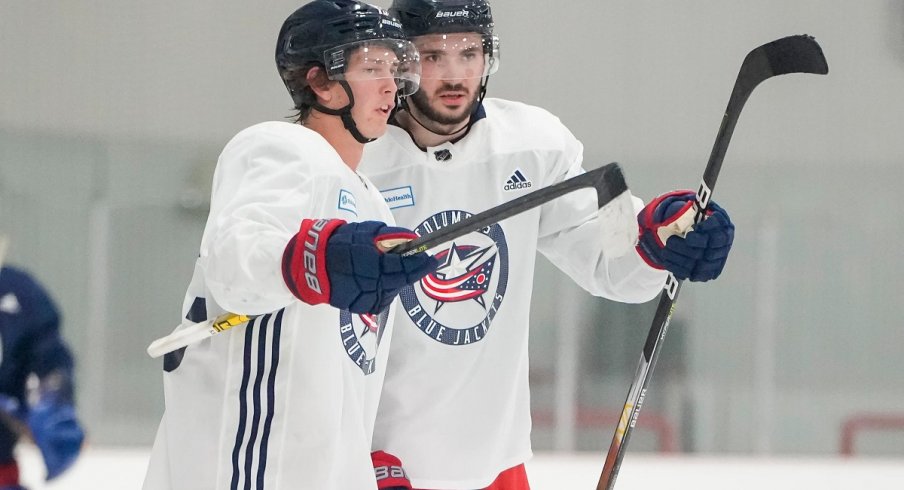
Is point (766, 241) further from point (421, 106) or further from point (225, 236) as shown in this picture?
point (225, 236)

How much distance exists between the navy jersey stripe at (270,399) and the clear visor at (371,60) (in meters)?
0.35

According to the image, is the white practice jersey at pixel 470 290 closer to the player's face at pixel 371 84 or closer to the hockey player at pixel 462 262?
the hockey player at pixel 462 262

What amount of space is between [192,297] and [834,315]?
353 centimetres

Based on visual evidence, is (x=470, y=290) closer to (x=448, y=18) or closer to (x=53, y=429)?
(x=448, y=18)

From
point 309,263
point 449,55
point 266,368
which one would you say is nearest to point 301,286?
point 309,263

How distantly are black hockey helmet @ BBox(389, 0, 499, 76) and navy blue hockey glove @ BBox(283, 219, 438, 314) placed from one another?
0.66 metres

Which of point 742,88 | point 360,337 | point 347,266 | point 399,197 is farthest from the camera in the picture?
point 399,197

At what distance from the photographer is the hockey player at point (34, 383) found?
1.85 m

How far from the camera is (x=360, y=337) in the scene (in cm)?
142

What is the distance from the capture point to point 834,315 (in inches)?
174

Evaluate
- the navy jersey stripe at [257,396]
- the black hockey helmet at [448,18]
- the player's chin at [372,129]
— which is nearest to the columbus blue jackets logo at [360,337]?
the navy jersey stripe at [257,396]

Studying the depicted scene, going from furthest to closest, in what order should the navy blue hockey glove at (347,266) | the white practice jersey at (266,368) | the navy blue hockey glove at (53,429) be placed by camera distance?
the navy blue hockey glove at (53,429), the white practice jersey at (266,368), the navy blue hockey glove at (347,266)

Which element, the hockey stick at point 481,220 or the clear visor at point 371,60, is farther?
the clear visor at point 371,60

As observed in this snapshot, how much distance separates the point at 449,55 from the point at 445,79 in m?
0.04
